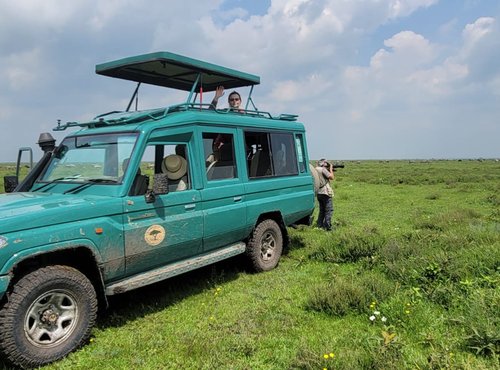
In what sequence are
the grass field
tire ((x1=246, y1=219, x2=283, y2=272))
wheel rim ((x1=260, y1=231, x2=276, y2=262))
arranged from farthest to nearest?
wheel rim ((x1=260, y1=231, x2=276, y2=262))
tire ((x1=246, y1=219, x2=283, y2=272))
the grass field

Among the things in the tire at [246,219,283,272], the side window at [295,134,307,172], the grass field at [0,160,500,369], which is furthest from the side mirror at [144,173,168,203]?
the side window at [295,134,307,172]

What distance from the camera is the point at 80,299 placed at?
4.16 metres

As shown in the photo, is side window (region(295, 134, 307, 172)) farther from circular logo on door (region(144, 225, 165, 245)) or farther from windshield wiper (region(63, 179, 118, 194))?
windshield wiper (region(63, 179, 118, 194))

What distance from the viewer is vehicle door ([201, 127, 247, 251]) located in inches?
227

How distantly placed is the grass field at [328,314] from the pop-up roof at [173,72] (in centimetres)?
309

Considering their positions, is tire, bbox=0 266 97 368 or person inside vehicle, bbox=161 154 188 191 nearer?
tire, bbox=0 266 97 368

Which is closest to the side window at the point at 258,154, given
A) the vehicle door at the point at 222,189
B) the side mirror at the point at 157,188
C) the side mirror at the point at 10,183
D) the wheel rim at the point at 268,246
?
the vehicle door at the point at 222,189

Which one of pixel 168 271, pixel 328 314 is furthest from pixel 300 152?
pixel 168 271

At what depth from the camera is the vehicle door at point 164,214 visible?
4.72 metres

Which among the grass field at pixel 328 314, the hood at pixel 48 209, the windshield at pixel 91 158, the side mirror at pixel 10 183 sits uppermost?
Answer: the windshield at pixel 91 158

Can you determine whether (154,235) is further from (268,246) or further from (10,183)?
(268,246)

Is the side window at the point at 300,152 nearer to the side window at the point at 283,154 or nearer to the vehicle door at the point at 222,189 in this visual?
the side window at the point at 283,154

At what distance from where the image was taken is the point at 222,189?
5.98 meters

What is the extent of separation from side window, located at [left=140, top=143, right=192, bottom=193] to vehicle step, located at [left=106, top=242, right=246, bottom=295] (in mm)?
958
